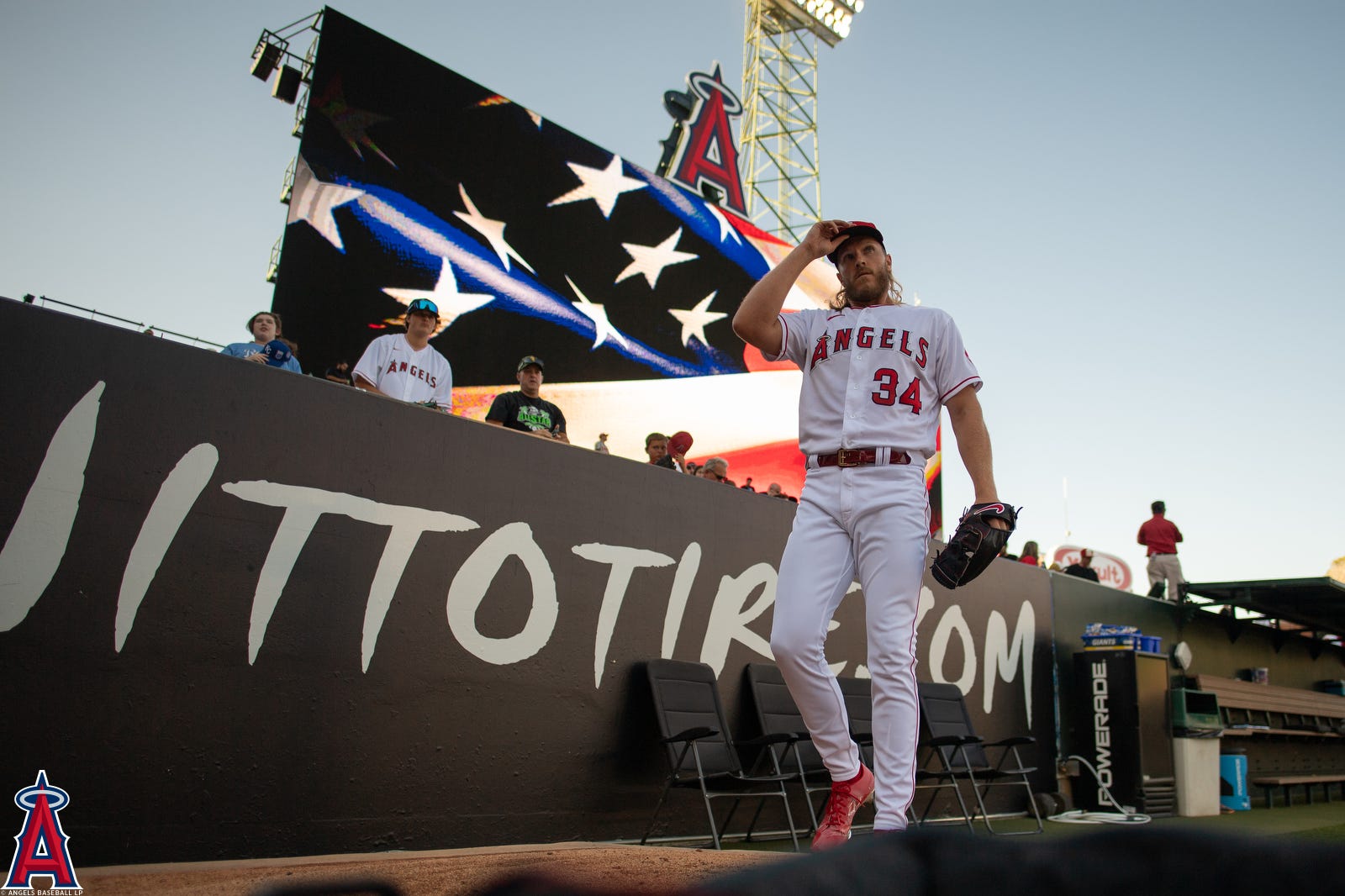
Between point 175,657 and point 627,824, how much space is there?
244 centimetres

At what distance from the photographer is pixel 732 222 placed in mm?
13836

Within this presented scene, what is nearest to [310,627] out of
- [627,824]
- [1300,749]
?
[627,824]

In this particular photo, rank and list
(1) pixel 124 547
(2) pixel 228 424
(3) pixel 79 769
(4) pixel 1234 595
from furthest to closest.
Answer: (4) pixel 1234 595
(2) pixel 228 424
(1) pixel 124 547
(3) pixel 79 769

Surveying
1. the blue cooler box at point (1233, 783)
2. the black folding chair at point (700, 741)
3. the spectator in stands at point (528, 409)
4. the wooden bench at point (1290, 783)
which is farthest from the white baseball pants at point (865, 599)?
the wooden bench at point (1290, 783)

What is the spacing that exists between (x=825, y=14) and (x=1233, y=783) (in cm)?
1507

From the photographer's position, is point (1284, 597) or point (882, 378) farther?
point (1284, 597)

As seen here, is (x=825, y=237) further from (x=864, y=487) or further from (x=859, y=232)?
(x=864, y=487)

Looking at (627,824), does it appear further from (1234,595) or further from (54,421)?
(1234,595)

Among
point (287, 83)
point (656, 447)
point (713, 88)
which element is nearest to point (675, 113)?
point (713, 88)

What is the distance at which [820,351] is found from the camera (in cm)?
340

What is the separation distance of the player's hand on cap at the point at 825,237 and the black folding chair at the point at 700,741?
8.22ft

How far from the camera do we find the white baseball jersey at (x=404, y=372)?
546 centimetres

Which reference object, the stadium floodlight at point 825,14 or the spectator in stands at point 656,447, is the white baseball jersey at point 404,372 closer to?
the spectator in stands at point 656,447

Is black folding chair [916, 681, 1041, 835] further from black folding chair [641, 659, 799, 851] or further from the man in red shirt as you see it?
the man in red shirt
